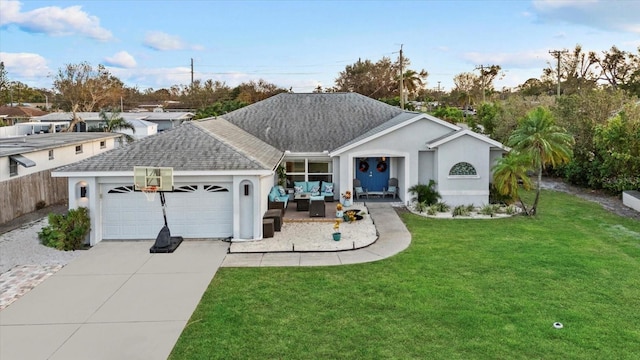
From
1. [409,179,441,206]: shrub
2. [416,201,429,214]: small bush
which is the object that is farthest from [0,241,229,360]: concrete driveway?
[409,179,441,206]: shrub

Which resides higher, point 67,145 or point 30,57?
point 30,57

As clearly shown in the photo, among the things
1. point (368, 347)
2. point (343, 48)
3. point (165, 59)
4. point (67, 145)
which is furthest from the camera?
point (165, 59)

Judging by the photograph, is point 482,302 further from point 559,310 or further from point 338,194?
point 338,194

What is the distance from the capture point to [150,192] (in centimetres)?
1489

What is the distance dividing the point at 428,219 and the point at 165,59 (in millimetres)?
43768

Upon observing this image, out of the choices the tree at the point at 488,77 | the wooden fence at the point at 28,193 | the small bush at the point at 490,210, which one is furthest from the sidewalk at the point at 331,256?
the tree at the point at 488,77

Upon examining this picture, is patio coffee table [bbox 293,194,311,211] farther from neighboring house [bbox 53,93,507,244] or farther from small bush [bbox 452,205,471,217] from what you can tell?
small bush [bbox 452,205,471,217]

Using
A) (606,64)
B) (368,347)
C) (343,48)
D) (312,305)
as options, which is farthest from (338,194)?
(606,64)

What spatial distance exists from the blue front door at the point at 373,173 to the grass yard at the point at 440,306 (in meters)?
8.88

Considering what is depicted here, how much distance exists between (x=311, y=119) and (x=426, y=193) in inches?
331

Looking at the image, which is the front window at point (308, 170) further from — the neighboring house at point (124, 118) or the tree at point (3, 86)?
the tree at point (3, 86)

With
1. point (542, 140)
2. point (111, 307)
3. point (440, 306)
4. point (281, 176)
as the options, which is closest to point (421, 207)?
point (542, 140)

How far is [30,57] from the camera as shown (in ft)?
152

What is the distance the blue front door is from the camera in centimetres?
2383
